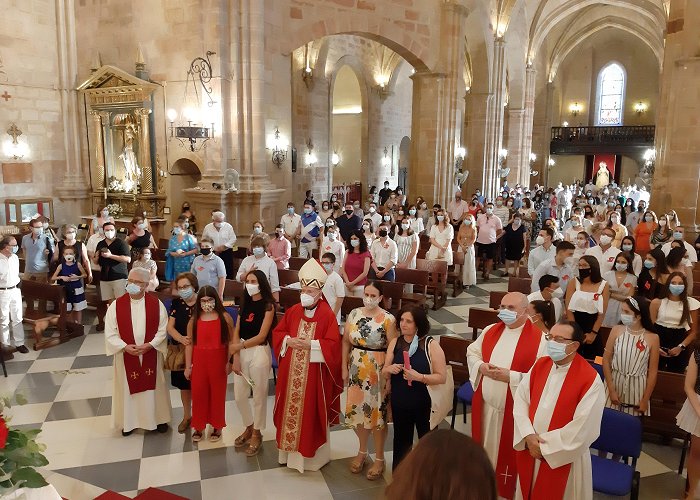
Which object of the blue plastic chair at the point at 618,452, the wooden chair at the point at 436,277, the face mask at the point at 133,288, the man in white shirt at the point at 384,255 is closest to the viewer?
the blue plastic chair at the point at 618,452

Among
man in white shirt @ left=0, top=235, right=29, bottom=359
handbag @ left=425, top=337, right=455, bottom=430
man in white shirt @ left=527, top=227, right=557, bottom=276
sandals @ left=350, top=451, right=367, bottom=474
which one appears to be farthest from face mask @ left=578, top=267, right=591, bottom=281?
man in white shirt @ left=0, top=235, right=29, bottom=359

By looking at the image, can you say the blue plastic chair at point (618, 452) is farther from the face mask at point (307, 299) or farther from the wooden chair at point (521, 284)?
the wooden chair at point (521, 284)

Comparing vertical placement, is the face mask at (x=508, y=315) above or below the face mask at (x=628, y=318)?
above

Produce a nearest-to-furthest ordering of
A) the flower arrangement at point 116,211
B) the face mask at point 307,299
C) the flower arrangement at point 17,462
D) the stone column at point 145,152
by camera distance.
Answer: the flower arrangement at point 17,462 → the face mask at point 307,299 → the stone column at point 145,152 → the flower arrangement at point 116,211

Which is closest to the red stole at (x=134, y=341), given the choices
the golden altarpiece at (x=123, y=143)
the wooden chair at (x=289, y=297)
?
the wooden chair at (x=289, y=297)

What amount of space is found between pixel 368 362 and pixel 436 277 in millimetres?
5656

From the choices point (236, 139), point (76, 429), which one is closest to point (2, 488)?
point (76, 429)

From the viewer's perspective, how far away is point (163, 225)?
13.7 m

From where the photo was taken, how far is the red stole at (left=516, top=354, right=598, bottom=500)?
3676mm

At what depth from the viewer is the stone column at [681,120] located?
14.0 metres

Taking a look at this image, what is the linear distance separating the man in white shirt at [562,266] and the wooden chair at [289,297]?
3.16 metres

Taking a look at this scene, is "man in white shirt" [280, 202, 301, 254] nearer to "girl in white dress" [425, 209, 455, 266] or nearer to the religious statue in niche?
"girl in white dress" [425, 209, 455, 266]

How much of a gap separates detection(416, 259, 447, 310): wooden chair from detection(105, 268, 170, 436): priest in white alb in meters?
5.59

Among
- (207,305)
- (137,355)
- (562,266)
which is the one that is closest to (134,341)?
(137,355)
